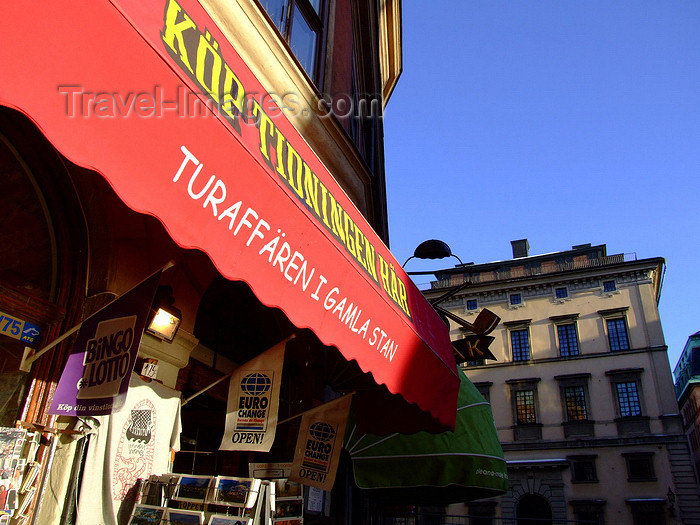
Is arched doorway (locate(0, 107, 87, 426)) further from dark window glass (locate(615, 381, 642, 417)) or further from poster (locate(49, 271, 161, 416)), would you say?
dark window glass (locate(615, 381, 642, 417))

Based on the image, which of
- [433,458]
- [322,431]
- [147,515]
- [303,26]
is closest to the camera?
[147,515]

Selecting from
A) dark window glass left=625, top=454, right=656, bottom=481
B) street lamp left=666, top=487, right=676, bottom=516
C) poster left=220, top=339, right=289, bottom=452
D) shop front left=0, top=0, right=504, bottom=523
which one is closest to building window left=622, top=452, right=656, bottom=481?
dark window glass left=625, top=454, right=656, bottom=481

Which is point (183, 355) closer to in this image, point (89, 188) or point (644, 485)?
point (89, 188)

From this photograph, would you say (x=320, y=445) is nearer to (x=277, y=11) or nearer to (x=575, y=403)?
(x=277, y=11)

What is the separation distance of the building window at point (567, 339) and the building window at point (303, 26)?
31.0 meters

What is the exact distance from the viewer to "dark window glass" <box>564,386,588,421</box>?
31406 mm

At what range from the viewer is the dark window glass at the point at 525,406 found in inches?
1284

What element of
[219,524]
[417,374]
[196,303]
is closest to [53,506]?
[219,524]

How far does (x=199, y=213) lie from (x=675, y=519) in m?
32.6

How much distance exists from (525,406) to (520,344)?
4.12 metres

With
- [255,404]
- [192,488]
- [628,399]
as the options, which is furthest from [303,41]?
[628,399]

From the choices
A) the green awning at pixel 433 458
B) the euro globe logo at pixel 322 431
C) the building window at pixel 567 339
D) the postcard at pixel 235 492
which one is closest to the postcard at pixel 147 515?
the postcard at pixel 235 492

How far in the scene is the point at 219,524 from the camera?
3.37 meters

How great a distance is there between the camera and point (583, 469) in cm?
3000
